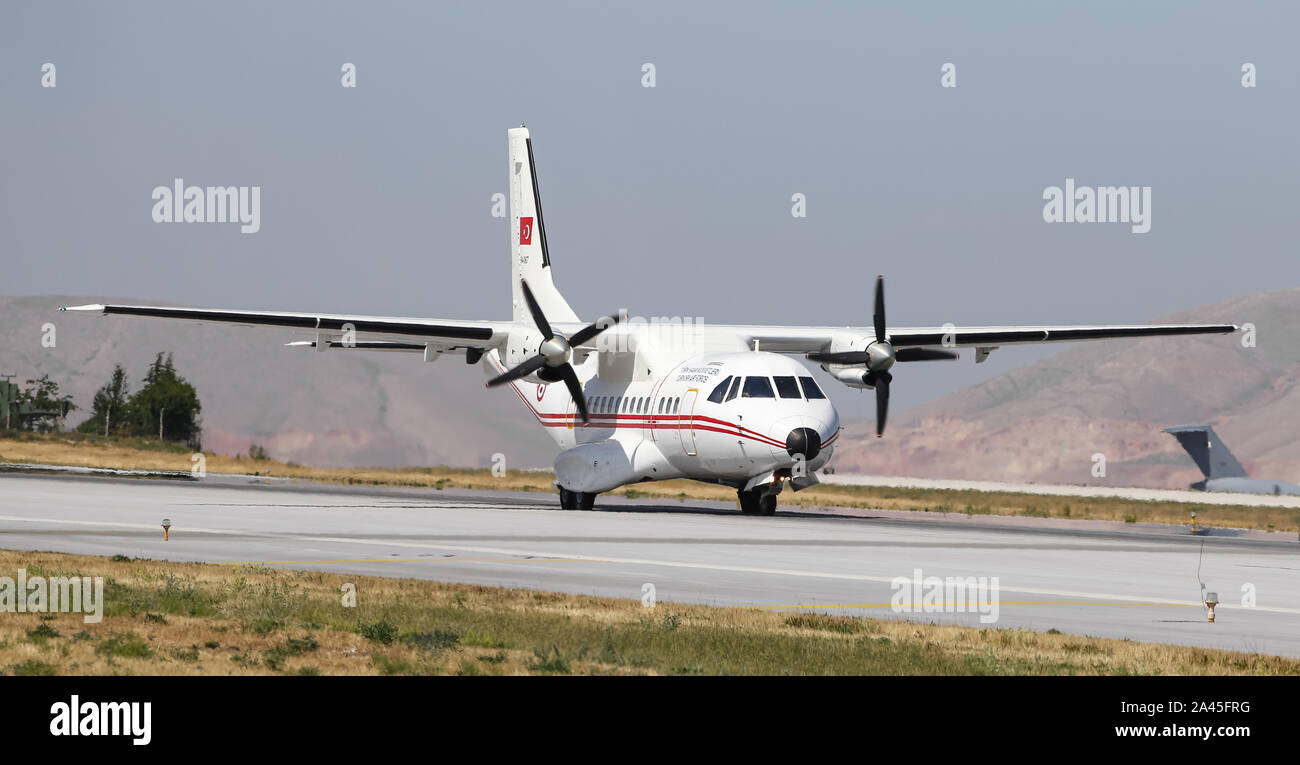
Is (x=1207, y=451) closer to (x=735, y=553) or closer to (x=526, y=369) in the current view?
(x=526, y=369)

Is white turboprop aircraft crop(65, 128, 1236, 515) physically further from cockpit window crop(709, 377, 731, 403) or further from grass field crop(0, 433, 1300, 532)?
grass field crop(0, 433, 1300, 532)

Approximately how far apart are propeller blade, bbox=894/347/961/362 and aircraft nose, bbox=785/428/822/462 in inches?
209

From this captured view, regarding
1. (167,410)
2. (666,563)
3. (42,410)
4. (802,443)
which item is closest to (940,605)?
(666,563)

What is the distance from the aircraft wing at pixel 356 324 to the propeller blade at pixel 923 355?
10432 mm

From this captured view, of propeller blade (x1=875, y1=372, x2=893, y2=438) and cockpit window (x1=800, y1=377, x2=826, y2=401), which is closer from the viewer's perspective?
cockpit window (x1=800, y1=377, x2=826, y2=401)

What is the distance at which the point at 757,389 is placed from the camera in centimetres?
3603

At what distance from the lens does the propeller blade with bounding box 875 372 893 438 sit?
38.1m

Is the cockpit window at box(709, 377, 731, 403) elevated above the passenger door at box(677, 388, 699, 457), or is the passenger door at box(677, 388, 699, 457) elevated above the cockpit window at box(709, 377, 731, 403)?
the cockpit window at box(709, 377, 731, 403)

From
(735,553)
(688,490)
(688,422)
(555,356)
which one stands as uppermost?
(555,356)

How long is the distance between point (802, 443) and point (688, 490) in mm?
24676

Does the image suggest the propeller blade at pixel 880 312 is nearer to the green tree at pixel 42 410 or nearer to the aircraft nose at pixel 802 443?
the aircraft nose at pixel 802 443

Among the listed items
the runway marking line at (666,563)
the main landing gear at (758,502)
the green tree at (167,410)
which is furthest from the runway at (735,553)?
the green tree at (167,410)

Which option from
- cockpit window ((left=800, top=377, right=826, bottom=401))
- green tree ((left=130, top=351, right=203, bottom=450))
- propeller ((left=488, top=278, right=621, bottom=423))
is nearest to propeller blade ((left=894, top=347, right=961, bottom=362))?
cockpit window ((left=800, top=377, right=826, bottom=401))
